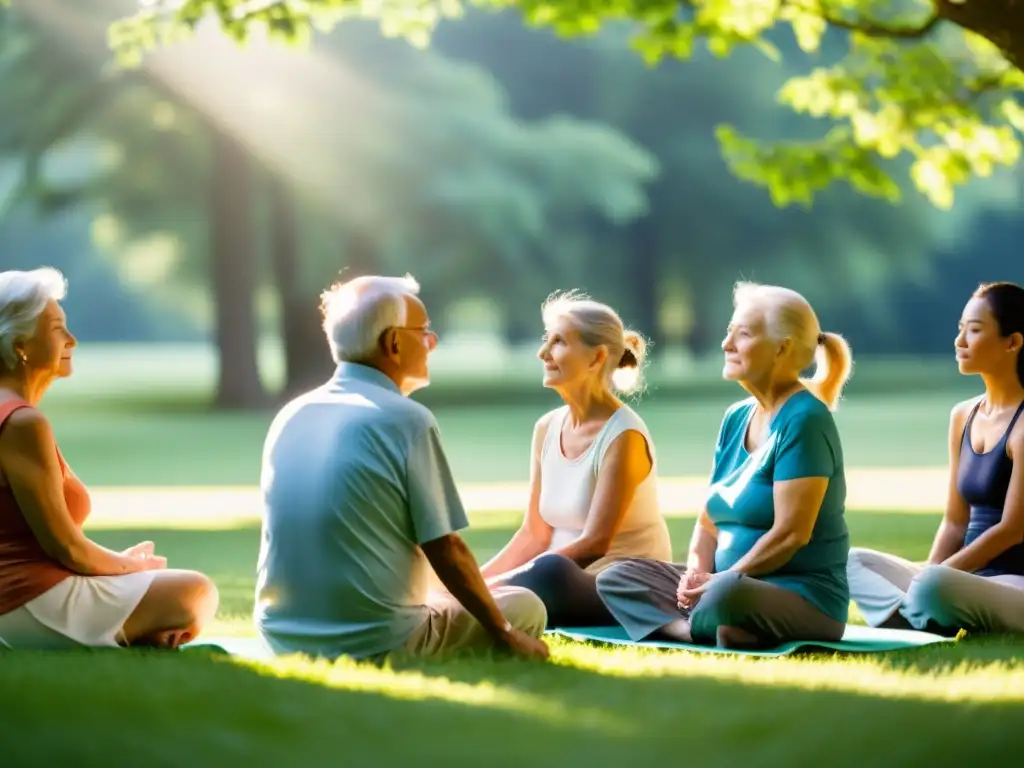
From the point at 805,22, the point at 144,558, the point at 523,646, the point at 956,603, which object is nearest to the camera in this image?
the point at 523,646

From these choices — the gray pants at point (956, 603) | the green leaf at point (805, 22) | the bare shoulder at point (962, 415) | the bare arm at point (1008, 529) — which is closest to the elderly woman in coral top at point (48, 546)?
the gray pants at point (956, 603)

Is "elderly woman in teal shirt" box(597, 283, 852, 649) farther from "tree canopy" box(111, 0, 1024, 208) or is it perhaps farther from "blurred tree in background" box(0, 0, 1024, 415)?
"blurred tree in background" box(0, 0, 1024, 415)

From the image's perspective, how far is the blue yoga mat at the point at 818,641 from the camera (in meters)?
6.94

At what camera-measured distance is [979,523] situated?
780 centimetres

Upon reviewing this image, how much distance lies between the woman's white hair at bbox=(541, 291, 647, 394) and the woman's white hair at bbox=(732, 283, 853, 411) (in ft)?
2.03

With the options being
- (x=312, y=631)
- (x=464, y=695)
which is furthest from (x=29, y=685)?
(x=464, y=695)

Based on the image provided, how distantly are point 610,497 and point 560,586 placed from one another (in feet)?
1.48

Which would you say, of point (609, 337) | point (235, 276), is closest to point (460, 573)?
point (609, 337)

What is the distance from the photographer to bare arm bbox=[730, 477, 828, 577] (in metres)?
6.88

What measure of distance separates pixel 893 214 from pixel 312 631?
45.9 m

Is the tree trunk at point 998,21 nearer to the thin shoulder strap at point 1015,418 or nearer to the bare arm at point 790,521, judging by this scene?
the thin shoulder strap at point 1015,418

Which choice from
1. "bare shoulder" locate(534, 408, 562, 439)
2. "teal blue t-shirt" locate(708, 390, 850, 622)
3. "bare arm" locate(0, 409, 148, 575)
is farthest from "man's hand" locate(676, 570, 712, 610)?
"bare arm" locate(0, 409, 148, 575)

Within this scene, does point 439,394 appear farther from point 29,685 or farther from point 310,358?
point 29,685

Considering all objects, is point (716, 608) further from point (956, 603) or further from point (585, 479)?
point (956, 603)
